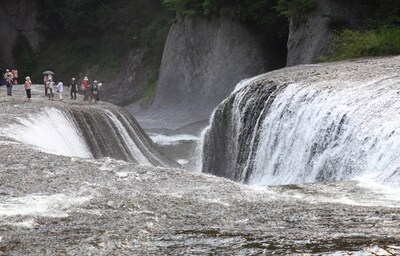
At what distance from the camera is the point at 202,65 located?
117ft

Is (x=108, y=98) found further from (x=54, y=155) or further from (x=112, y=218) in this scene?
(x=112, y=218)

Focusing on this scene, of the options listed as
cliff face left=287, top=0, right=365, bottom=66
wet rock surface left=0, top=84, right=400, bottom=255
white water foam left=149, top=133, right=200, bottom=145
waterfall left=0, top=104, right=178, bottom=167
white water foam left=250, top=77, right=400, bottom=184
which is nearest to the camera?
wet rock surface left=0, top=84, right=400, bottom=255

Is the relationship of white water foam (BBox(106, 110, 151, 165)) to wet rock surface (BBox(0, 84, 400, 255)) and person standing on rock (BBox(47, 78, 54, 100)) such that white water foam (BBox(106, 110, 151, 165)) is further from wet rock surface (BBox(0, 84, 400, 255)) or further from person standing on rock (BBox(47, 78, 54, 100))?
wet rock surface (BBox(0, 84, 400, 255))

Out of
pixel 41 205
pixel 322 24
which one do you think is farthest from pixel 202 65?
pixel 41 205

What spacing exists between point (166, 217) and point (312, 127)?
7.36 metres

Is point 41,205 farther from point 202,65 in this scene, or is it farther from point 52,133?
point 202,65

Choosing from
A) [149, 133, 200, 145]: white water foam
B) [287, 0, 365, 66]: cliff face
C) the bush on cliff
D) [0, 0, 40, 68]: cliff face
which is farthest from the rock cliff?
[0, 0, 40, 68]: cliff face

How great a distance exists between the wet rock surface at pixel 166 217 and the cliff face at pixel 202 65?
22.5m

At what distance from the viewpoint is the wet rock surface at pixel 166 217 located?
21.7ft

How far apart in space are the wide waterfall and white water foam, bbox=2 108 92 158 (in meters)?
4.78

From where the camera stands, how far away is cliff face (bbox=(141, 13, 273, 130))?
33.5 meters

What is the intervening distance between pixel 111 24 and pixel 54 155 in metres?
38.0

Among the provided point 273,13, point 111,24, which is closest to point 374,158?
point 273,13

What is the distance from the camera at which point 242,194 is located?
31.6ft
